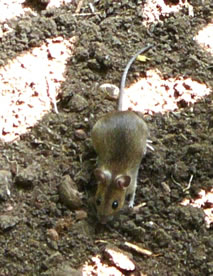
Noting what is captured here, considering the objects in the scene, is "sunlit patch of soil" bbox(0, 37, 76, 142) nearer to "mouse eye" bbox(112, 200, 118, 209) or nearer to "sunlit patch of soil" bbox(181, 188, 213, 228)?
"mouse eye" bbox(112, 200, 118, 209)

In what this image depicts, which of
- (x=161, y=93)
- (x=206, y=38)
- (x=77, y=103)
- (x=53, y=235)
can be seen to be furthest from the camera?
(x=206, y=38)

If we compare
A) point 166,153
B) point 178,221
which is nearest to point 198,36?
point 166,153

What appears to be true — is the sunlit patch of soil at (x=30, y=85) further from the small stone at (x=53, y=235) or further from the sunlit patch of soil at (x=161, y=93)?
the small stone at (x=53, y=235)

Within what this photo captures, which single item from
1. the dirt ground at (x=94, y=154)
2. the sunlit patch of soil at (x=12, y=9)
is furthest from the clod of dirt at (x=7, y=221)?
the sunlit patch of soil at (x=12, y=9)

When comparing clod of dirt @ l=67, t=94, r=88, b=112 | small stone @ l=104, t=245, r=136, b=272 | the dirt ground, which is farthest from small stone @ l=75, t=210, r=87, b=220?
clod of dirt @ l=67, t=94, r=88, b=112

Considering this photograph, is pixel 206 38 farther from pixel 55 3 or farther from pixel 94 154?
pixel 94 154

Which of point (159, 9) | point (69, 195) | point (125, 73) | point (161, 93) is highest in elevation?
point (159, 9)

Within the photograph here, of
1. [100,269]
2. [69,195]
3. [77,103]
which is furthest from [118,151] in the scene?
[100,269]
